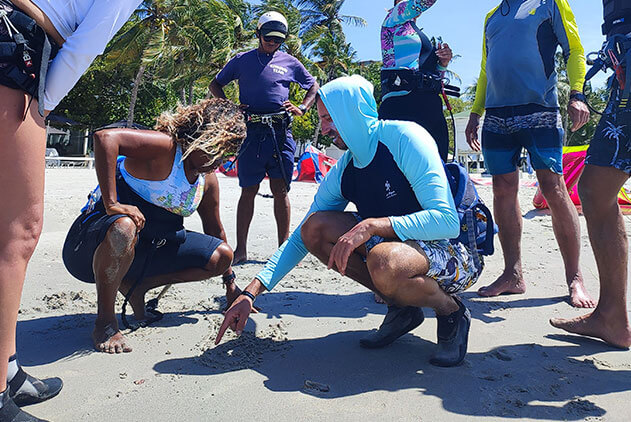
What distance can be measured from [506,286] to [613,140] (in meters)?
1.38

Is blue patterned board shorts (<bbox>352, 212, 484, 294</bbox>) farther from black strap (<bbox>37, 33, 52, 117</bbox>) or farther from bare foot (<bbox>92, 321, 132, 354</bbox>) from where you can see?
black strap (<bbox>37, 33, 52, 117</bbox>)

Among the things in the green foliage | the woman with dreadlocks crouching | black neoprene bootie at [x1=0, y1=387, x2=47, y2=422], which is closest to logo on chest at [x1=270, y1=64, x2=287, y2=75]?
the woman with dreadlocks crouching

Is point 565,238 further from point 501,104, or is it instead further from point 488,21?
point 488,21

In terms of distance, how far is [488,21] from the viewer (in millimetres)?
3744

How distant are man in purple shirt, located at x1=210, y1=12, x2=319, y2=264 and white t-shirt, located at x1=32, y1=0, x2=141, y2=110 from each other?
2.53m

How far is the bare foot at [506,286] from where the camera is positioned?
3452mm

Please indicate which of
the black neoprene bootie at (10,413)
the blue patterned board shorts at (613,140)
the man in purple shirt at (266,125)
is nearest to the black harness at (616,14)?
the blue patterned board shorts at (613,140)

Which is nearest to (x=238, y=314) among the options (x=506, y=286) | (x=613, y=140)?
(x=613, y=140)

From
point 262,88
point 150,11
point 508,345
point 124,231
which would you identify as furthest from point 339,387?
point 150,11

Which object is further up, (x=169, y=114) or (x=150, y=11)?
(x=150, y=11)

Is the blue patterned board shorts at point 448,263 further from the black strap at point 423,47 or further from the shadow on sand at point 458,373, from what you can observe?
the black strap at point 423,47

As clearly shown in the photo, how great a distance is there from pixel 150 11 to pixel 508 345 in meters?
24.4

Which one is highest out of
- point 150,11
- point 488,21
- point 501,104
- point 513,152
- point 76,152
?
point 150,11

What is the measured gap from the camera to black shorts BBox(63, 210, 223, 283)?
8.37 feet
